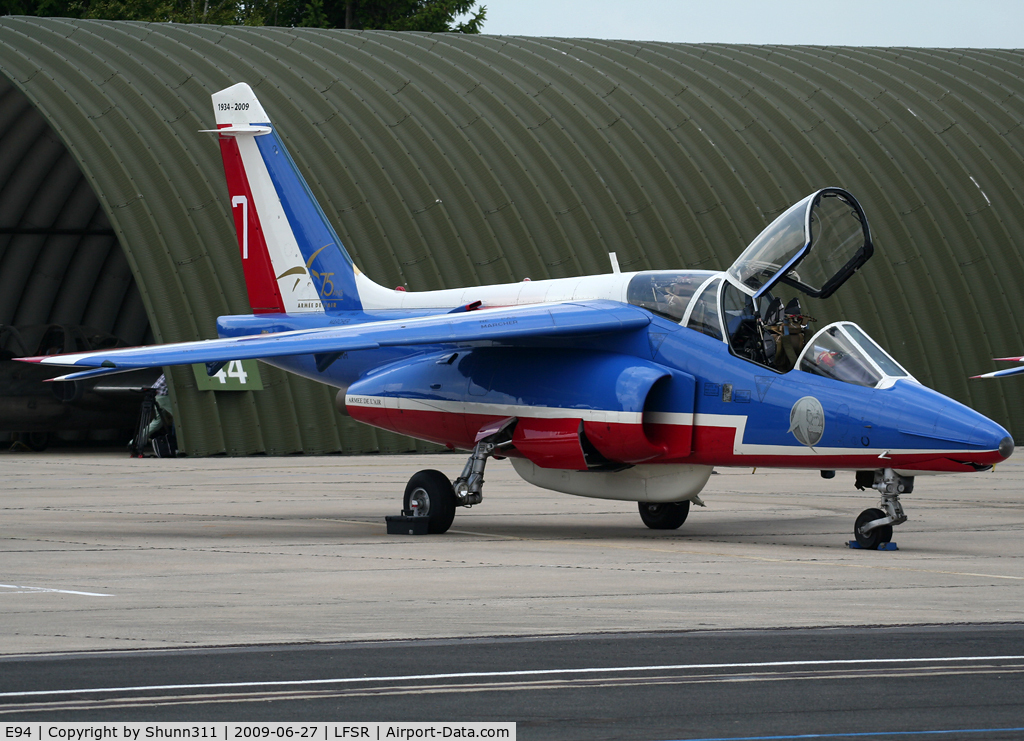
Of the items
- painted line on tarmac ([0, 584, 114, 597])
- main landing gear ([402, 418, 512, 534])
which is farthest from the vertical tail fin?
painted line on tarmac ([0, 584, 114, 597])

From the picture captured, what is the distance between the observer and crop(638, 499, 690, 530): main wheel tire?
53.2 ft

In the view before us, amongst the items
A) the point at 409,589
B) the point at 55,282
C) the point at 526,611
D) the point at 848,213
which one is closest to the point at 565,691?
the point at 526,611

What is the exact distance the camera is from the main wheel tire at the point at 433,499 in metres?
15.3

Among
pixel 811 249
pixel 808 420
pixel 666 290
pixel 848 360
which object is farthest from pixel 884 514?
pixel 666 290

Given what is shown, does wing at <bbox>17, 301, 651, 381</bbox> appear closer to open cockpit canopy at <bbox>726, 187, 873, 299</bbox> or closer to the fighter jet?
the fighter jet

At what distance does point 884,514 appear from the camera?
13.6 meters

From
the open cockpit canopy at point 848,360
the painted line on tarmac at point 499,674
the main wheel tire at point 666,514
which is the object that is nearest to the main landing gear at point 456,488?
the main wheel tire at point 666,514

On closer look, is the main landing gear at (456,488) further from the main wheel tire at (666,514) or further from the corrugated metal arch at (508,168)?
the corrugated metal arch at (508,168)

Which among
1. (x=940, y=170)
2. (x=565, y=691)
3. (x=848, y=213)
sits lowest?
(x=565, y=691)

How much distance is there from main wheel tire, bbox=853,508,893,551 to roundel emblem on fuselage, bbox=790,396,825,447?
3.23 ft

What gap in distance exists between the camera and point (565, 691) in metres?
6.89

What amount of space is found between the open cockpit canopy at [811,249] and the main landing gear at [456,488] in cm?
323

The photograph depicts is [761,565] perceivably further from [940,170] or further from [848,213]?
[940,170]

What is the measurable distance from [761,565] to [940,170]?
24171 millimetres
